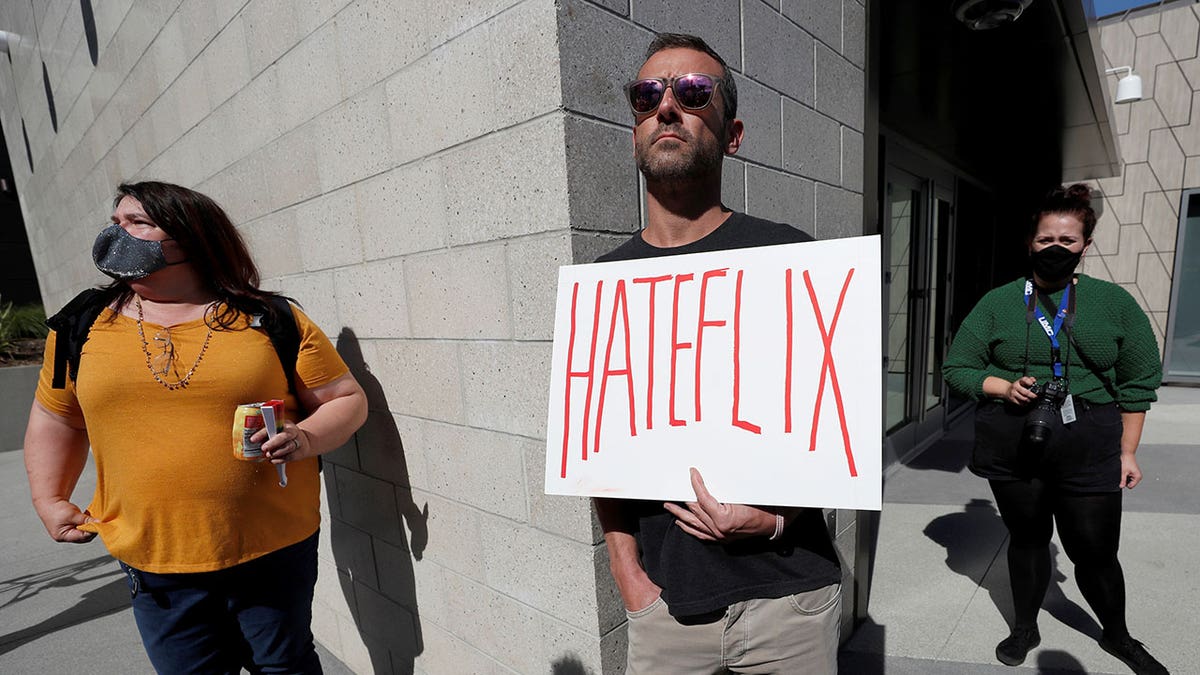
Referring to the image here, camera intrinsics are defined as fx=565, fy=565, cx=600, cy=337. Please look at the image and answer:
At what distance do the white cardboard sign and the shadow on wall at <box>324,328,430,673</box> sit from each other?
1.29m

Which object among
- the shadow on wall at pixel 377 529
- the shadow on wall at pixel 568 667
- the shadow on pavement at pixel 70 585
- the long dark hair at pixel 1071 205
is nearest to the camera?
the shadow on wall at pixel 568 667

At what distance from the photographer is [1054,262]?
2.12 metres

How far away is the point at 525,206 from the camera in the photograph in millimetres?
1601

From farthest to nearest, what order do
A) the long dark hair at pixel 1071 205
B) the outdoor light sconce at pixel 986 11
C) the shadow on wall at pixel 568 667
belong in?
the outdoor light sconce at pixel 986 11, the long dark hair at pixel 1071 205, the shadow on wall at pixel 568 667

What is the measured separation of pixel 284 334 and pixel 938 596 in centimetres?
339

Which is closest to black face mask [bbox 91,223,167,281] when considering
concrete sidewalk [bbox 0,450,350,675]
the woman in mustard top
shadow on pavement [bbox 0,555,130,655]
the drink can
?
the woman in mustard top

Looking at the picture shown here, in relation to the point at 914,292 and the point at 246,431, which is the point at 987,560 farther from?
the point at 246,431

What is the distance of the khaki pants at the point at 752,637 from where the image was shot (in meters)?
1.25

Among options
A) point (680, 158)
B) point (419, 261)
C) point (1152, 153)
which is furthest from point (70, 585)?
point (1152, 153)

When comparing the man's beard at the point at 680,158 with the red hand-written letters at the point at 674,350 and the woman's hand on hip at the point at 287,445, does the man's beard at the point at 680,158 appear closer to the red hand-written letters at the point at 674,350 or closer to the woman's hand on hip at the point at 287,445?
the red hand-written letters at the point at 674,350

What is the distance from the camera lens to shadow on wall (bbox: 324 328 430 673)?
7.60 ft

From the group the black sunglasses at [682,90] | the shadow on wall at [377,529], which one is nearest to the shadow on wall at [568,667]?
the shadow on wall at [377,529]

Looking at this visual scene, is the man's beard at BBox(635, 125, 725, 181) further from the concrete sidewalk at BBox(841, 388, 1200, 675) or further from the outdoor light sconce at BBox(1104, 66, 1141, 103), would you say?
the outdoor light sconce at BBox(1104, 66, 1141, 103)

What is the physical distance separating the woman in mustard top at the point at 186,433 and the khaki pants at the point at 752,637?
1.18 m
